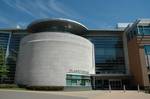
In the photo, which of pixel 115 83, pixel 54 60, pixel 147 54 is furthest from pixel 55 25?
pixel 147 54

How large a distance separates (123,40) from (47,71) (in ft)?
77.8

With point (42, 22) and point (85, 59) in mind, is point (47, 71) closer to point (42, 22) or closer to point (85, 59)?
point (85, 59)

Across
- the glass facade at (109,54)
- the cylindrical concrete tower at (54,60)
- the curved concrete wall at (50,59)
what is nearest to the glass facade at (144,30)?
the glass facade at (109,54)

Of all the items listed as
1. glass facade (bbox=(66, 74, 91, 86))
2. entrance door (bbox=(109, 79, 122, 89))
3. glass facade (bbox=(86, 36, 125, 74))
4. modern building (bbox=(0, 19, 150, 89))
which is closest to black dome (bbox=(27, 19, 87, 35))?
modern building (bbox=(0, 19, 150, 89))

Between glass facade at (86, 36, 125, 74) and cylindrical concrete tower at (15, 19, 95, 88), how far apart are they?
12.2ft

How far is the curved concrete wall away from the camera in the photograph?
40.8m

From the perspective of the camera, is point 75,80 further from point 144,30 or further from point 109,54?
point 144,30

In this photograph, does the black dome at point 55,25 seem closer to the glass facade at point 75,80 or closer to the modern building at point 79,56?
the modern building at point 79,56

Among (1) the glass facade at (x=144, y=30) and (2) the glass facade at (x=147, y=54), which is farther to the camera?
(1) the glass facade at (x=144, y=30)

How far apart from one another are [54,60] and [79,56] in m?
6.35

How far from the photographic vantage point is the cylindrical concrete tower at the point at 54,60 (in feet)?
134

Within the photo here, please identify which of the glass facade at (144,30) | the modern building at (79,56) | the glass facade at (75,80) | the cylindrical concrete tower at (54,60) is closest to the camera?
the glass facade at (75,80)

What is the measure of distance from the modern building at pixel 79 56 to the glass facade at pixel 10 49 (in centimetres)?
25

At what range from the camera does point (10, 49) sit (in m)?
50.9
